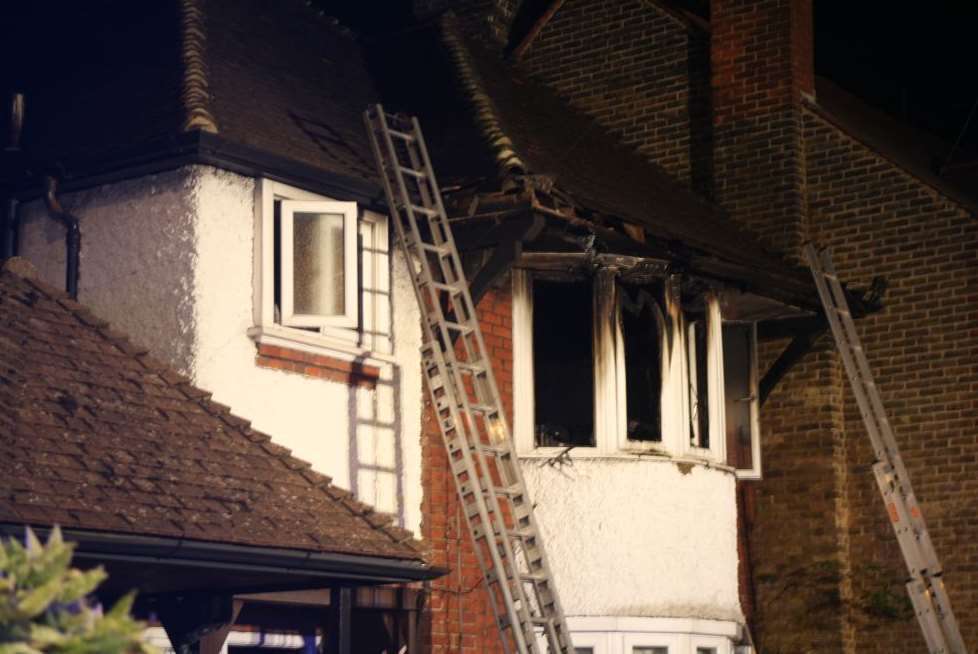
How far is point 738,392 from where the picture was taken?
1697 centimetres

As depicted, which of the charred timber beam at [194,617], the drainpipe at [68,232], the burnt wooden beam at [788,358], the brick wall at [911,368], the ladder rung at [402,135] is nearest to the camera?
the charred timber beam at [194,617]

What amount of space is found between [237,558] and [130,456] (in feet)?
2.88

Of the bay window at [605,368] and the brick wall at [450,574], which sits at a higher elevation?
the bay window at [605,368]

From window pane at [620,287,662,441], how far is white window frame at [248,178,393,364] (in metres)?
2.17

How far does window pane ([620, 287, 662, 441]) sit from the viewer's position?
48.9 ft

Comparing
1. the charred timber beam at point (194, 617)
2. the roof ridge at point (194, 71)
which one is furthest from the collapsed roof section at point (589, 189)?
the charred timber beam at point (194, 617)

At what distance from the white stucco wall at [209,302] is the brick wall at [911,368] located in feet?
17.6

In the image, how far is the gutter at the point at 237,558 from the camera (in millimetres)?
9469

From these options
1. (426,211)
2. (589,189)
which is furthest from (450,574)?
(589,189)

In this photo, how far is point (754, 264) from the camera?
15859 mm

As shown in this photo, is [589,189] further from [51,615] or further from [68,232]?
[51,615]

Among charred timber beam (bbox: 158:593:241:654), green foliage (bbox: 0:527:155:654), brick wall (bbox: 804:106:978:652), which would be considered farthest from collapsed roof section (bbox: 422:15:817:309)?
green foliage (bbox: 0:527:155:654)

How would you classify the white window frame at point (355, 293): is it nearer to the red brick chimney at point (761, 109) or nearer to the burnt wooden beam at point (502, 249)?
the burnt wooden beam at point (502, 249)

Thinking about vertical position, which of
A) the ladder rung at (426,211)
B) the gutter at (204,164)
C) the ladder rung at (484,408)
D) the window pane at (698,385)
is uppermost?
the gutter at (204,164)
